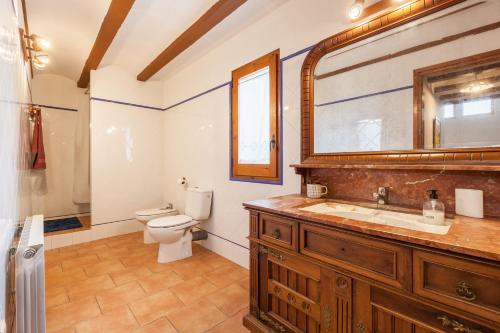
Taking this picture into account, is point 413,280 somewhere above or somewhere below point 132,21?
below

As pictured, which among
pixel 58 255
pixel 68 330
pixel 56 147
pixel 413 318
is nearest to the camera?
pixel 413 318

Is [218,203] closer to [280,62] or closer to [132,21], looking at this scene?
[280,62]

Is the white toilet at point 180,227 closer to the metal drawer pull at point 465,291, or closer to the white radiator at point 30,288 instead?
the white radiator at point 30,288

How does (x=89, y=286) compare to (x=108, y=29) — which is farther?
(x=108, y=29)

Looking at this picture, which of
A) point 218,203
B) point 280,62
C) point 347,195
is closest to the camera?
point 347,195

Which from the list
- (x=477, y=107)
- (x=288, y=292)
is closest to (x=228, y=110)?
(x=288, y=292)

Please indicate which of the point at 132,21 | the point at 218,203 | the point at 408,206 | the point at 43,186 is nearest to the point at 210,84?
the point at 132,21

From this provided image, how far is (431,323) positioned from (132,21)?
299cm

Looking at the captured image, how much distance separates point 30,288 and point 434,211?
1964mm

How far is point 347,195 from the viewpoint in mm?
1578

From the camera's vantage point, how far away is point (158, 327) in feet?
5.06

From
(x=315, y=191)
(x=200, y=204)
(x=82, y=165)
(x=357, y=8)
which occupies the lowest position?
(x=200, y=204)

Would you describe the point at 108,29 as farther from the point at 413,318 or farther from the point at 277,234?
the point at 413,318

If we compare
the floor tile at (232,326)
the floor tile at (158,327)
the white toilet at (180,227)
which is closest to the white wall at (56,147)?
the white toilet at (180,227)
